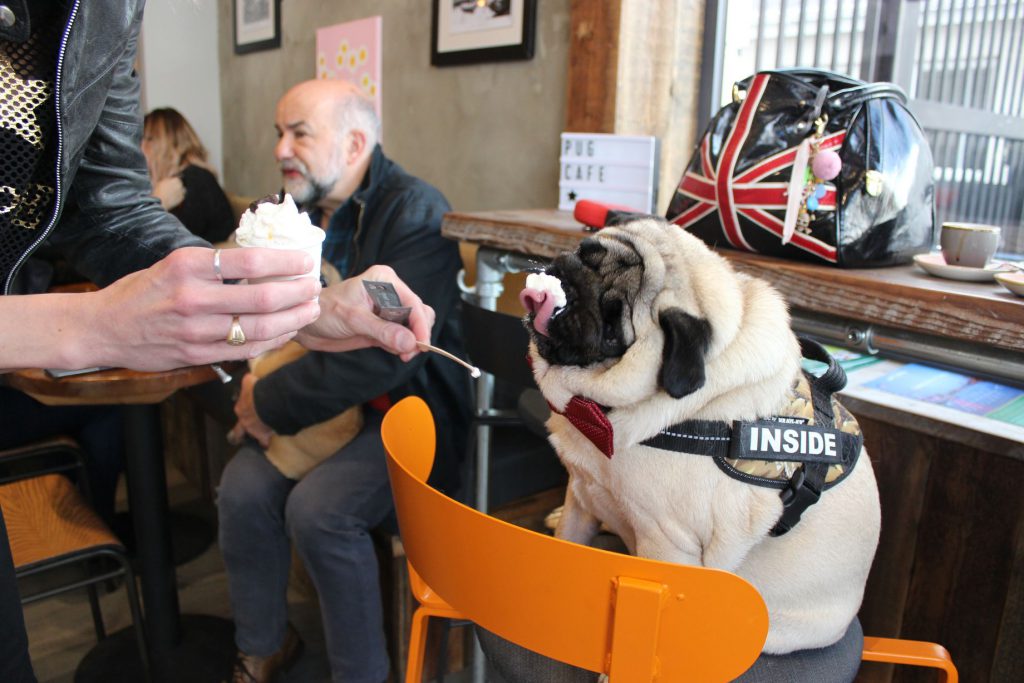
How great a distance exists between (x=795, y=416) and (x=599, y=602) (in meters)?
0.37

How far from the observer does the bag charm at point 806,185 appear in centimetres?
106

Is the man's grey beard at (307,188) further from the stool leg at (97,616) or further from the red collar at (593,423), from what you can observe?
the red collar at (593,423)

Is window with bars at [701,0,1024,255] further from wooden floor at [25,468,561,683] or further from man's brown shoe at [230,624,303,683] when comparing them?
man's brown shoe at [230,624,303,683]

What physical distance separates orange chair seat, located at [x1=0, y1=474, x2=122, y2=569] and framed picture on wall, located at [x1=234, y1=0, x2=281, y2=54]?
2.38 meters

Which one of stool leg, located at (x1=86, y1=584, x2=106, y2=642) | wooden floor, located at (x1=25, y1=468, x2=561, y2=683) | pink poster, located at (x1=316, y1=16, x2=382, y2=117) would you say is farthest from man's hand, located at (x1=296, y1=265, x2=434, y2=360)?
pink poster, located at (x1=316, y1=16, x2=382, y2=117)

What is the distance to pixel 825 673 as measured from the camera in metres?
0.87

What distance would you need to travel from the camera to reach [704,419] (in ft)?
2.74

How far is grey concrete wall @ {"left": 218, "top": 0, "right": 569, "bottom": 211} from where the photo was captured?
2.18 meters

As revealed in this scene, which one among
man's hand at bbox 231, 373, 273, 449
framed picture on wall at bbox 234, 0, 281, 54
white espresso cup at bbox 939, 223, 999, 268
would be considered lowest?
man's hand at bbox 231, 373, 273, 449

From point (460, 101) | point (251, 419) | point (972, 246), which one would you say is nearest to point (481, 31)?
point (460, 101)

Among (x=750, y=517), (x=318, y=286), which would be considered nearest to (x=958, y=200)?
(x=750, y=517)

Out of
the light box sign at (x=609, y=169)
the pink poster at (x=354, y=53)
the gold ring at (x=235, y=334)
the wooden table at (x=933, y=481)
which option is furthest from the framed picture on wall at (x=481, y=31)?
the gold ring at (x=235, y=334)

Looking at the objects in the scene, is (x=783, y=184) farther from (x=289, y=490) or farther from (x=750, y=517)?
(x=289, y=490)

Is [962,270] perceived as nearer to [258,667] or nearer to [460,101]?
[258,667]
